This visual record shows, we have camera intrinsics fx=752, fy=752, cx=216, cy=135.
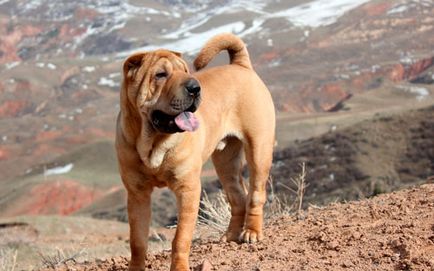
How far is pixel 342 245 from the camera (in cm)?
592

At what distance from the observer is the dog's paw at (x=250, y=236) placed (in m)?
6.71

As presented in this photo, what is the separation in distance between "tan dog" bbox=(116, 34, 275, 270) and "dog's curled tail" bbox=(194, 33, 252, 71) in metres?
0.14

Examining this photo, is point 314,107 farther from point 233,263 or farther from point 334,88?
point 233,263

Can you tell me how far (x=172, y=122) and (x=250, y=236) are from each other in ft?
6.27

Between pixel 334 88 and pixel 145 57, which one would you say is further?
pixel 334 88

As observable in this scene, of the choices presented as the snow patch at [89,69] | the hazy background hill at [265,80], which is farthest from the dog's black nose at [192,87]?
the snow patch at [89,69]

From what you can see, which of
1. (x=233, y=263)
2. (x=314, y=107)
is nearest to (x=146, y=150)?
(x=233, y=263)

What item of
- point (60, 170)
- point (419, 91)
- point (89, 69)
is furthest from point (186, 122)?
point (89, 69)

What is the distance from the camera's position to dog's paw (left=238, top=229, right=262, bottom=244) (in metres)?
6.71

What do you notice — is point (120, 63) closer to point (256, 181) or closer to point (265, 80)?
point (265, 80)

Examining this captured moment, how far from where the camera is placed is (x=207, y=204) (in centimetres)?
857

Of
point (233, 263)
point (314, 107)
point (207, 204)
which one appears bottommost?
point (314, 107)

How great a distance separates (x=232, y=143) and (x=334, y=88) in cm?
6986

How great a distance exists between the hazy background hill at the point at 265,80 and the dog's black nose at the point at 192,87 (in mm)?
7284
